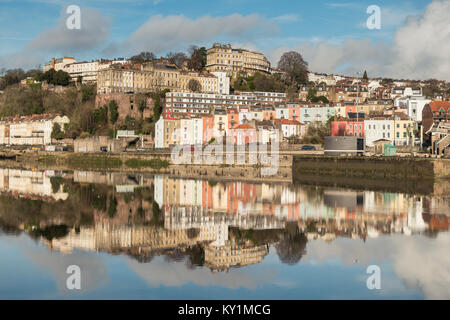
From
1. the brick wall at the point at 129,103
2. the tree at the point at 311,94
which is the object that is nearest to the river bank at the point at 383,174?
the brick wall at the point at 129,103

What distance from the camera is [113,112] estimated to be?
69375mm

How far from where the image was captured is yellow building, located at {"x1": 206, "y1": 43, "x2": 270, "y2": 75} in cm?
8650

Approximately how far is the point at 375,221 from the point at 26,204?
43.2ft

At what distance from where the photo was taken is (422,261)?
11.7 meters

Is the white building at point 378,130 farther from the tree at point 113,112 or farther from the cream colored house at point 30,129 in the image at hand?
the cream colored house at point 30,129

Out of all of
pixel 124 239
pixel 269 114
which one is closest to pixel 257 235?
pixel 124 239

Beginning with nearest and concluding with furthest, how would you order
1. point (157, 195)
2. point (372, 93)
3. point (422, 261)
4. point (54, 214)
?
point (422, 261)
point (54, 214)
point (157, 195)
point (372, 93)

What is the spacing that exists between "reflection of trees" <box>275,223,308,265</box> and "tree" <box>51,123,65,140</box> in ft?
199

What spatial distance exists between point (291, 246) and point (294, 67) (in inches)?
2972

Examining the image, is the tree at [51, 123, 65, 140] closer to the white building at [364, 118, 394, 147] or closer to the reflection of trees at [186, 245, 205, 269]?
the white building at [364, 118, 394, 147]

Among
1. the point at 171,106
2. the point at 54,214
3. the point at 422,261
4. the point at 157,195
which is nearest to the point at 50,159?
the point at 171,106

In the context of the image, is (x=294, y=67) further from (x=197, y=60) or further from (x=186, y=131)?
(x=186, y=131)

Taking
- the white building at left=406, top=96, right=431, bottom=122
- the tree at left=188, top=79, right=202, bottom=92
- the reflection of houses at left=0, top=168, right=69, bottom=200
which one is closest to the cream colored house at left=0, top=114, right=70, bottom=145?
the tree at left=188, top=79, right=202, bottom=92
